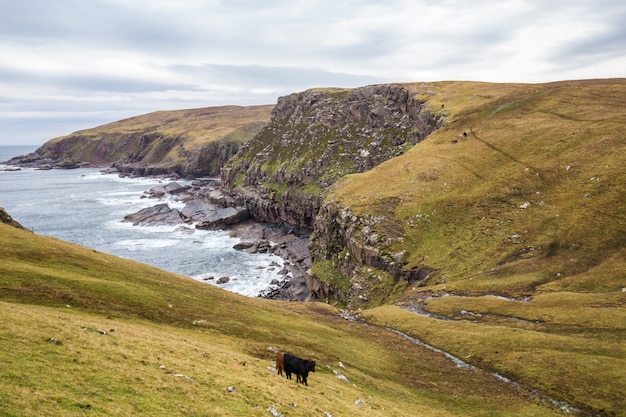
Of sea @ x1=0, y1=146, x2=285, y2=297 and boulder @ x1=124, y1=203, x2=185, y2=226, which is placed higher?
boulder @ x1=124, y1=203, x2=185, y2=226

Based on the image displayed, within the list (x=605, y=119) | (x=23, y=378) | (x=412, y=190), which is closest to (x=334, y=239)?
(x=412, y=190)

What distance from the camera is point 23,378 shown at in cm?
1789

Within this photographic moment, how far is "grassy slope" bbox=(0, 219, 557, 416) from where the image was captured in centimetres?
1928

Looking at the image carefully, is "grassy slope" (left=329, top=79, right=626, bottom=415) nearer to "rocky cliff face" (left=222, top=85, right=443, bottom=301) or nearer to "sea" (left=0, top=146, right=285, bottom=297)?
"rocky cliff face" (left=222, top=85, right=443, bottom=301)

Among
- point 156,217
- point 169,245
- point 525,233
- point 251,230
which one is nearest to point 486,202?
point 525,233

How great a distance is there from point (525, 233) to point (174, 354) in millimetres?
70530

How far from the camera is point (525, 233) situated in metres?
77.1

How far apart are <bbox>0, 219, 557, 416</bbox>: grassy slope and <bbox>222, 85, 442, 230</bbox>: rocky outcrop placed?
102 meters

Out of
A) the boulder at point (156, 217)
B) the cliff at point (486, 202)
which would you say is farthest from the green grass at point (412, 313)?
the boulder at point (156, 217)

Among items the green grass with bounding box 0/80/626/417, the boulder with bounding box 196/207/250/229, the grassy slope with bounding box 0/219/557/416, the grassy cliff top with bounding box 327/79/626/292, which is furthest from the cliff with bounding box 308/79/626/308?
the boulder with bounding box 196/207/250/229

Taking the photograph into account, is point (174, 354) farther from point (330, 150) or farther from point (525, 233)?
point (330, 150)

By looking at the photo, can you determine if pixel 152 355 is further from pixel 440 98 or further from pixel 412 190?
pixel 440 98

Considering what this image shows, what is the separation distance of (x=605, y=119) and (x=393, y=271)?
68.9m

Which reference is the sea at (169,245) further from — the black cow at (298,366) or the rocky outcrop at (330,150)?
the black cow at (298,366)
